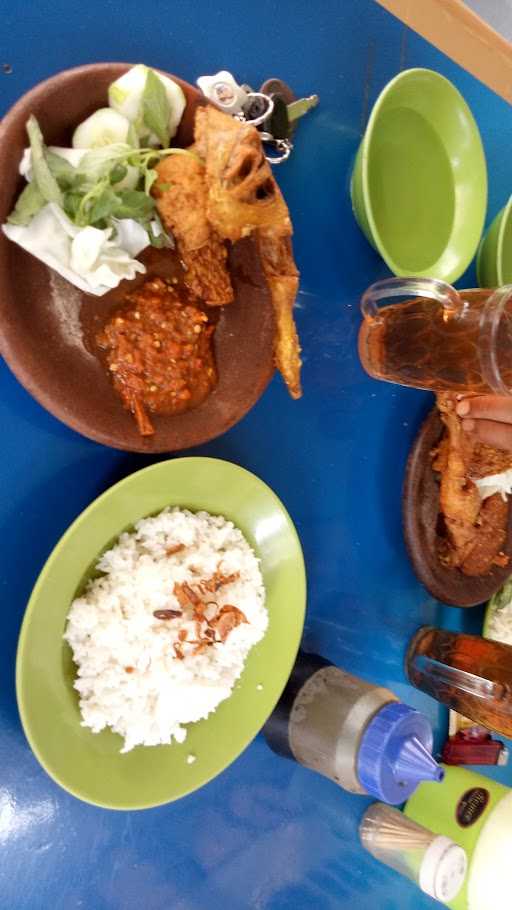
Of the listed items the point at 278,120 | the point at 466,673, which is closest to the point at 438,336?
the point at 278,120

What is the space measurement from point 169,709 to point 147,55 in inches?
46.3

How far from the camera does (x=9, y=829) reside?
1201 millimetres

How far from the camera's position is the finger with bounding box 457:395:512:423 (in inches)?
61.6

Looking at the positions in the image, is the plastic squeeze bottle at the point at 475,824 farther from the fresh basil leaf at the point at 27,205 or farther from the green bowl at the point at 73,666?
the fresh basil leaf at the point at 27,205

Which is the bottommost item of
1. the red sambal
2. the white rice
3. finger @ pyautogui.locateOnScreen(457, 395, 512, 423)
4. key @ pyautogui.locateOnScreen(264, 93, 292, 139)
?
the white rice

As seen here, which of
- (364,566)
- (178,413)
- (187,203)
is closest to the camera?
(187,203)

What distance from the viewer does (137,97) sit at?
1.08m

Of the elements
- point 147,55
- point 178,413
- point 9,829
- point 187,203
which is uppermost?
Answer: point 147,55

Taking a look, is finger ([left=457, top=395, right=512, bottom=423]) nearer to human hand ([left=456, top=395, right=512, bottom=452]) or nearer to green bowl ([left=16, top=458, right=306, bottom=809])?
human hand ([left=456, top=395, right=512, bottom=452])

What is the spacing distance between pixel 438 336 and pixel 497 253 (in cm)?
41

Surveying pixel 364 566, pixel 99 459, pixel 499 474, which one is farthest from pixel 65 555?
pixel 499 474

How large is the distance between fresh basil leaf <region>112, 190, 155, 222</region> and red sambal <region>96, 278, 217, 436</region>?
151 mm

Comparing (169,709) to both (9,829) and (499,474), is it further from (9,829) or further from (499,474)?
(499,474)

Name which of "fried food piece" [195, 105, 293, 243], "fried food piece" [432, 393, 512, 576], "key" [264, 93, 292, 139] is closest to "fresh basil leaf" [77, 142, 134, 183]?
"fried food piece" [195, 105, 293, 243]
